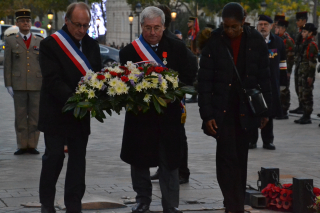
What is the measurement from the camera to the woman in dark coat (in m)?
5.78

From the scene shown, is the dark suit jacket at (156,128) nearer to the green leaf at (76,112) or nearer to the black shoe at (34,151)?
the green leaf at (76,112)

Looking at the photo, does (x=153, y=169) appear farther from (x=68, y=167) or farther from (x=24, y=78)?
(x=68, y=167)

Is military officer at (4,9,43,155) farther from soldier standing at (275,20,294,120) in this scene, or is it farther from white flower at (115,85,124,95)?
soldier standing at (275,20,294,120)

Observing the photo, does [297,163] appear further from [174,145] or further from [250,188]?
[174,145]

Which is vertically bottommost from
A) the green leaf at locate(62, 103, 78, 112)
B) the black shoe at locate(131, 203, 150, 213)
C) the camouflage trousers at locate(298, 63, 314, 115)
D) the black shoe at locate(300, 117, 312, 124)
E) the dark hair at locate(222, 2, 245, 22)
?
the black shoe at locate(300, 117, 312, 124)

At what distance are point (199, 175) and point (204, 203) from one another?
5.00ft

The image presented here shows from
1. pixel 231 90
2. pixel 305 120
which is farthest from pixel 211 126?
pixel 305 120

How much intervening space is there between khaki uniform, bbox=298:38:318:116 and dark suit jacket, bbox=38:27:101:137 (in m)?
8.76

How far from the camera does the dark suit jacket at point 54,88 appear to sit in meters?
5.44

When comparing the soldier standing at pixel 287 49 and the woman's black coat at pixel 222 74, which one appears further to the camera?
the soldier standing at pixel 287 49

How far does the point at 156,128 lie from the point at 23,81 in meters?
4.18

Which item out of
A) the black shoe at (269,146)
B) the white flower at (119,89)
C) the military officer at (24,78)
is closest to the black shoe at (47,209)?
the white flower at (119,89)

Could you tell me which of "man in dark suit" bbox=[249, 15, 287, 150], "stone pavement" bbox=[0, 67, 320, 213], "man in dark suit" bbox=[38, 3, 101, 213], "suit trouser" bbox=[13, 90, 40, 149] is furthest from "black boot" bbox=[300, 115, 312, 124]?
"man in dark suit" bbox=[38, 3, 101, 213]

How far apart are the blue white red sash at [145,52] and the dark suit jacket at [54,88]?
1.97ft
